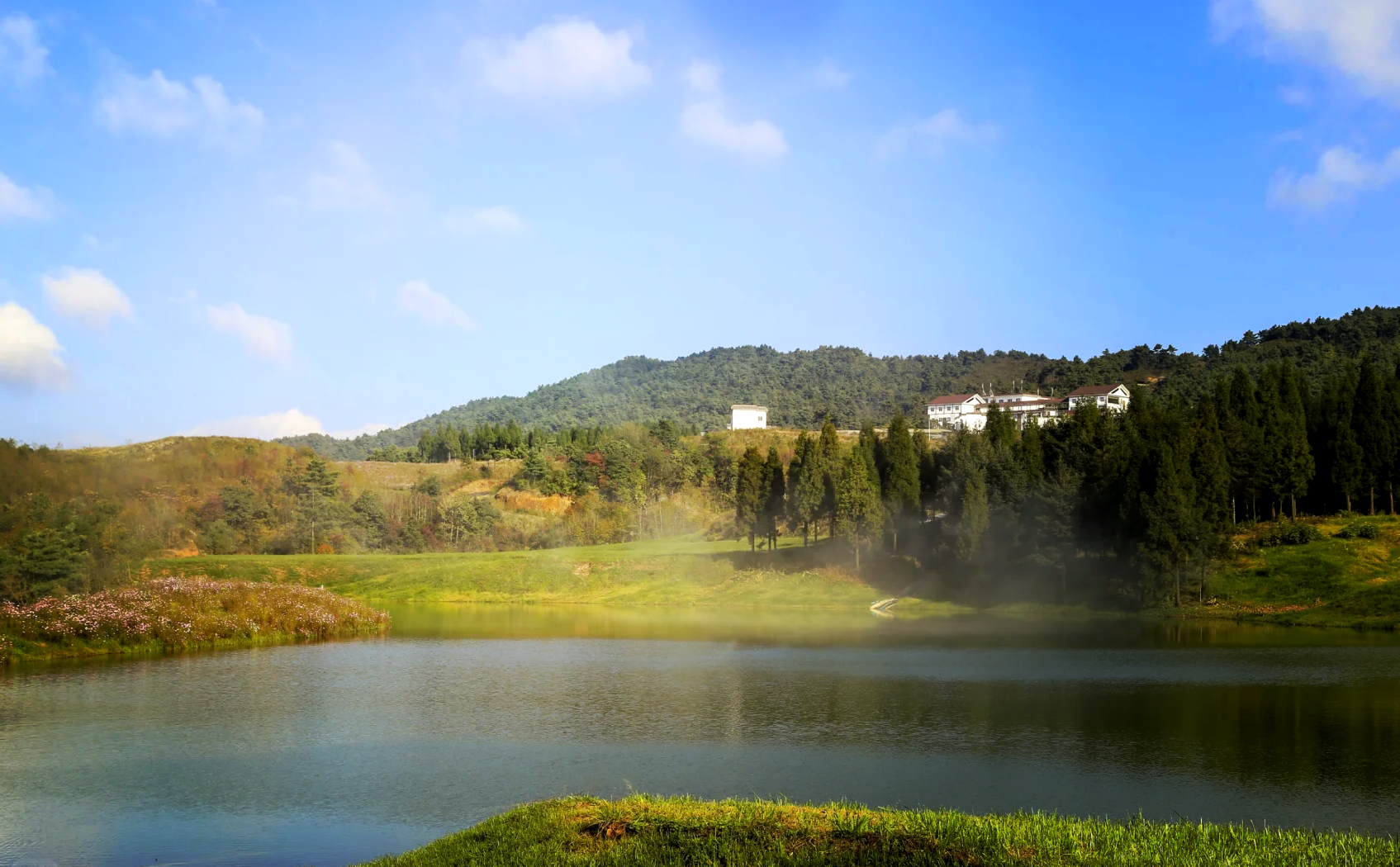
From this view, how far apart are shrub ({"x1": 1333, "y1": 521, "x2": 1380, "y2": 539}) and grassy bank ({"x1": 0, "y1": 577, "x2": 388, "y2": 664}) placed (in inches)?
2083

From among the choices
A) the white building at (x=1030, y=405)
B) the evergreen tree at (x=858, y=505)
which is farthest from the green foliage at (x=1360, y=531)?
the white building at (x=1030, y=405)

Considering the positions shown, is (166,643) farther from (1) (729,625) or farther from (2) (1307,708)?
(2) (1307,708)

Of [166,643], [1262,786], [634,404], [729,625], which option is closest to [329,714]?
[166,643]

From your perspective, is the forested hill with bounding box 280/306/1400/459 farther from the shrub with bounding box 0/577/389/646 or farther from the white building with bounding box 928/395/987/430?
the shrub with bounding box 0/577/389/646

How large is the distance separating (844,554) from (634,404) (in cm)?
13490

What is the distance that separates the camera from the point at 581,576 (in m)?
65.9

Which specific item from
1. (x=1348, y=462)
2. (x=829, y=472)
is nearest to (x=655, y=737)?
(x=829, y=472)

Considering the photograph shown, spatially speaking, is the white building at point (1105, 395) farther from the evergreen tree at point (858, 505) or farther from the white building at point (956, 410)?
the evergreen tree at point (858, 505)

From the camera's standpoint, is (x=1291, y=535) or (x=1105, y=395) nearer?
(x=1291, y=535)

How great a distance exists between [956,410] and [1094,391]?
22.4 meters

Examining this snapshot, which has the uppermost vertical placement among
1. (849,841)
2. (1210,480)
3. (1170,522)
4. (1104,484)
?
(1210,480)

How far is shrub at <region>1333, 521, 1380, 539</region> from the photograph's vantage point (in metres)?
51.1

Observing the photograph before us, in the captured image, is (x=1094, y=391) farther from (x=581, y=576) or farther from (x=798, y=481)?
(x=581, y=576)

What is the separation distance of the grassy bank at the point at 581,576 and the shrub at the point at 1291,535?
71.1 feet
